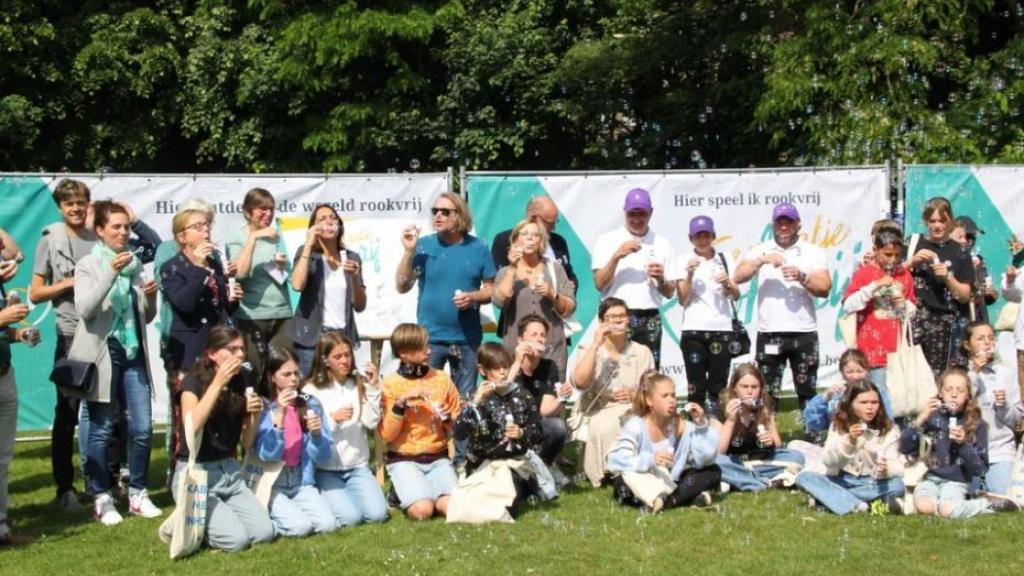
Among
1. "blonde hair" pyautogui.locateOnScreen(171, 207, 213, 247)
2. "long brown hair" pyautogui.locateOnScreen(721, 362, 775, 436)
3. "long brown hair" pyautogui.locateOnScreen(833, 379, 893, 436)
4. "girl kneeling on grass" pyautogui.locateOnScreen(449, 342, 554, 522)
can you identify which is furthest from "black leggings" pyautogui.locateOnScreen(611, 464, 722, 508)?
"blonde hair" pyautogui.locateOnScreen(171, 207, 213, 247)

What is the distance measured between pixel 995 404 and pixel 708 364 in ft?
5.79

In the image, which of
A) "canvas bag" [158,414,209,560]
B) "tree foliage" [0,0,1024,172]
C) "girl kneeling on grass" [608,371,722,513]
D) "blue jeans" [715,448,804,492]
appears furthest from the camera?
"tree foliage" [0,0,1024,172]

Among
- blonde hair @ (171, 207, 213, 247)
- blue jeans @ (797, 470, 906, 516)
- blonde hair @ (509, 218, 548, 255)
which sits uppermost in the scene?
blonde hair @ (171, 207, 213, 247)

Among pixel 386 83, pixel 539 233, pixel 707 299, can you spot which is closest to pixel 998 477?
pixel 707 299

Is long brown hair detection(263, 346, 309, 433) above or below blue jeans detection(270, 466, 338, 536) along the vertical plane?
above

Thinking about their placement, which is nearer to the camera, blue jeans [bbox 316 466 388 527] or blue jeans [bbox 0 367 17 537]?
blue jeans [bbox 0 367 17 537]

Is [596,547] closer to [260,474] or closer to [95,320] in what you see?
[260,474]

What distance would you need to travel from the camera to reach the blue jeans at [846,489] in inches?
263

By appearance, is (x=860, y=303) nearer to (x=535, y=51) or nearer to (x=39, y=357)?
→ (x=39, y=357)

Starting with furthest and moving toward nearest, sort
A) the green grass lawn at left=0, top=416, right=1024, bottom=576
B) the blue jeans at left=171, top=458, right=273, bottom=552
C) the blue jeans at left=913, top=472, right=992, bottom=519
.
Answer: the blue jeans at left=913, top=472, right=992, bottom=519 < the blue jeans at left=171, top=458, right=273, bottom=552 < the green grass lawn at left=0, top=416, right=1024, bottom=576

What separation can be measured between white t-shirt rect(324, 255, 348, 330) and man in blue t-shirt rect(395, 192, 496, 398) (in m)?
0.37

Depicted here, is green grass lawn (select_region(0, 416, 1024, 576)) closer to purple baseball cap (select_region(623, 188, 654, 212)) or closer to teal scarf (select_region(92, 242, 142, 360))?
teal scarf (select_region(92, 242, 142, 360))

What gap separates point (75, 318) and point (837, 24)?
957 centimetres

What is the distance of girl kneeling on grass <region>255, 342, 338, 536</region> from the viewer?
6426 mm
